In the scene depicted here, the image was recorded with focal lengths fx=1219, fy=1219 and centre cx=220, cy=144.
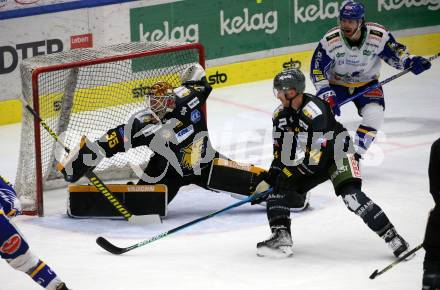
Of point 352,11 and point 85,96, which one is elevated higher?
point 352,11

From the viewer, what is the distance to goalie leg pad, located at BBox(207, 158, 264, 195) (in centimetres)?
833

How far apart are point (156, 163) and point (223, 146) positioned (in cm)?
188

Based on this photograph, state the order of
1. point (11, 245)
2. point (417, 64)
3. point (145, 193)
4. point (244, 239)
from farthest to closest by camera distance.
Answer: point (417, 64) → point (145, 193) → point (244, 239) → point (11, 245)

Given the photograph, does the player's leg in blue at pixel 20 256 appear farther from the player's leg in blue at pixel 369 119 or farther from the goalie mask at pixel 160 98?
the player's leg in blue at pixel 369 119

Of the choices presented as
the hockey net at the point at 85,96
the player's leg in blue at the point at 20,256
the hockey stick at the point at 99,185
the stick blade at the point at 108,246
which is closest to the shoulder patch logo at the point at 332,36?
the hockey net at the point at 85,96

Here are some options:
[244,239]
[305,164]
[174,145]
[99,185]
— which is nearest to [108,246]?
[99,185]

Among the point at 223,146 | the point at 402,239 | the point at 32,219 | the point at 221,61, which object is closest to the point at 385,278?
the point at 402,239

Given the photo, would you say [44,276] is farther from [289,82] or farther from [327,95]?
[327,95]

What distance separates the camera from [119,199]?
8266 millimetres

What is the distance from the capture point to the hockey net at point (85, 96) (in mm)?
8500

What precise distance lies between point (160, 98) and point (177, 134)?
323mm

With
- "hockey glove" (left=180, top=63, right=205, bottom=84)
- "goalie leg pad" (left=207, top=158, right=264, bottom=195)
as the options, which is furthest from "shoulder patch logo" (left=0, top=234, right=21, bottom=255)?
"hockey glove" (left=180, top=63, right=205, bottom=84)

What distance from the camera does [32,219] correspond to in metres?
8.41

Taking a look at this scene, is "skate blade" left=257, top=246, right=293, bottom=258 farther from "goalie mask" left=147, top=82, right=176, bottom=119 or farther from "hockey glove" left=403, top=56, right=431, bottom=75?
"hockey glove" left=403, top=56, right=431, bottom=75
